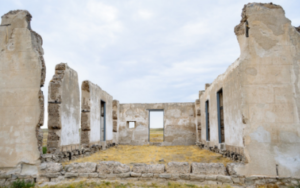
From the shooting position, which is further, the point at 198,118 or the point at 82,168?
the point at 198,118

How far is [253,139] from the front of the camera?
572 centimetres

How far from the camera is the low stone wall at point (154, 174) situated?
5641mm

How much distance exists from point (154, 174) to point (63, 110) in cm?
385

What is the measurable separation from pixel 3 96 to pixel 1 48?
1.33 m

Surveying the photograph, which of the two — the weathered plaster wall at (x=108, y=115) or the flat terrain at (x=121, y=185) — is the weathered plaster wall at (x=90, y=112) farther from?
the flat terrain at (x=121, y=185)

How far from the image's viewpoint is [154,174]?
6.15 m

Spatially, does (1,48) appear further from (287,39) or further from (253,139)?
(287,39)

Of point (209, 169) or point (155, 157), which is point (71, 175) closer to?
point (209, 169)

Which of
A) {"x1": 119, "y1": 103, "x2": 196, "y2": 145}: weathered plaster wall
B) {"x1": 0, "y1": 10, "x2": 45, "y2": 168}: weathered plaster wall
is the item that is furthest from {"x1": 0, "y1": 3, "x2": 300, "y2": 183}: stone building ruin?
{"x1": 119, "y1": 103, "x2": 196, "y2": 145}: weathered plaster wall

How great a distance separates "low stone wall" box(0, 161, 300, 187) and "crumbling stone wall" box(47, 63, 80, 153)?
1.35 meters

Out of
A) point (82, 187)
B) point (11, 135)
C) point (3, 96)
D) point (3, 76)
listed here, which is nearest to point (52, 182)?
point (82, 187)

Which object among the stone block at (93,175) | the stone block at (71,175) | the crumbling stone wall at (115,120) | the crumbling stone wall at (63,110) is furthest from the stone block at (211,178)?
the crumbling stone wall at (115,120)

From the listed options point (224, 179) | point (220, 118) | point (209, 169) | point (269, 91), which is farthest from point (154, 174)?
point (220, 118)

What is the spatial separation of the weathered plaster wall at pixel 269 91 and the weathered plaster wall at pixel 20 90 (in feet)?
17.1
